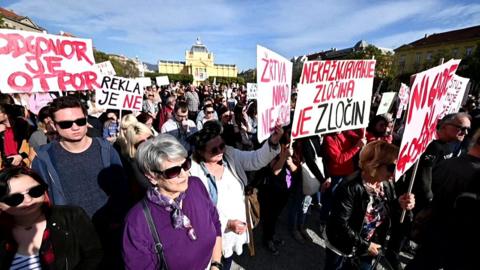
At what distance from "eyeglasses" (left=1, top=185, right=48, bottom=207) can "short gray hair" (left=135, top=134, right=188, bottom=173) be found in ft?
1.90

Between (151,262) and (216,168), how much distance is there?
3.09 feet

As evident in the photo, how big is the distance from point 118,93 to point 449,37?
67.5 meters

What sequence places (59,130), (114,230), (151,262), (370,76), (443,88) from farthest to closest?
(370,76) → (443,88) → (114,230) → (59,130) → (151,262)

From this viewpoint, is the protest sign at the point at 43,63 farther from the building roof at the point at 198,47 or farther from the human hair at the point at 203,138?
the building roof at the point at 198,47

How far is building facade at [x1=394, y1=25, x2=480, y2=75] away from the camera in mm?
45000

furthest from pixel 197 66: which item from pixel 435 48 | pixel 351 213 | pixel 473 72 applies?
pixel 351 213

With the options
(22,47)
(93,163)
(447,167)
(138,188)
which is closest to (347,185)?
(447,167)

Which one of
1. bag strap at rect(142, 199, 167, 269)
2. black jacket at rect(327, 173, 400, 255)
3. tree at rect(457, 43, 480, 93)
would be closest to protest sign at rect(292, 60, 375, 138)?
black jacket at rect(327, 173, 400, 255)

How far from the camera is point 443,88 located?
Result: 2453 millimetres

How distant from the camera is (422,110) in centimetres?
217

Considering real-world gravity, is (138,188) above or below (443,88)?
below

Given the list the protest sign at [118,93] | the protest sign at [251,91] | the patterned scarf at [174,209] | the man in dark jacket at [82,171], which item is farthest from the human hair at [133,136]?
the protest sign at [251,91]

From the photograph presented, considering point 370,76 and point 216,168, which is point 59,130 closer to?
point 216,168

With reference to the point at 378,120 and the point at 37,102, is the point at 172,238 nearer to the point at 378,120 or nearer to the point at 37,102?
the point at 378,120
